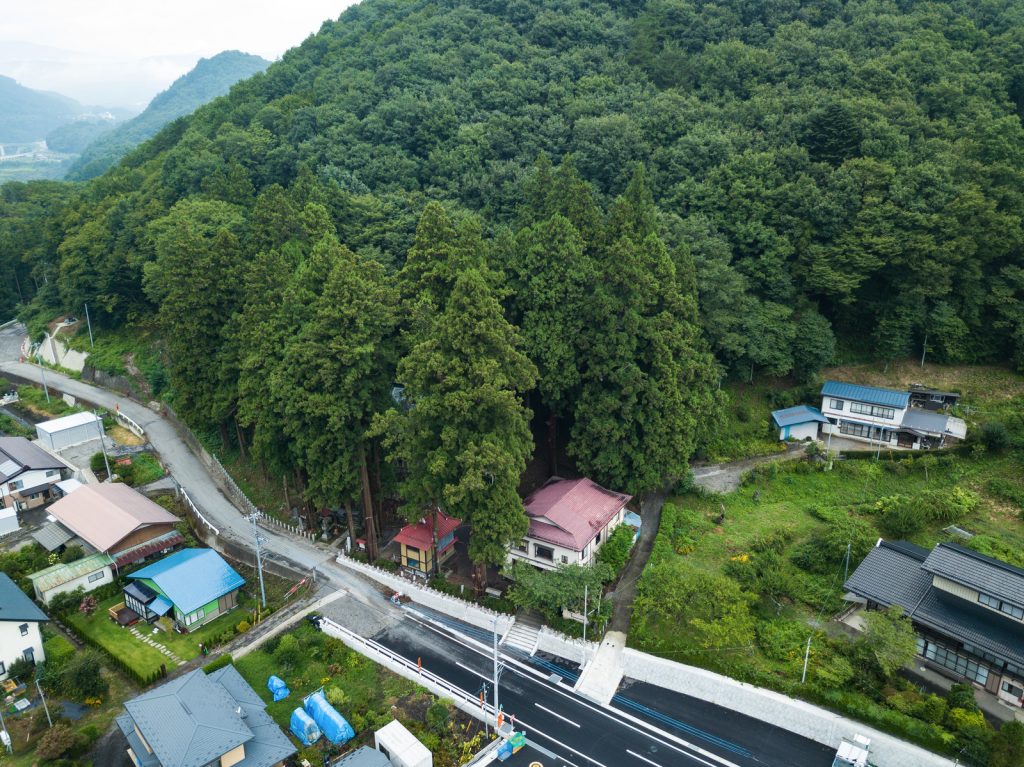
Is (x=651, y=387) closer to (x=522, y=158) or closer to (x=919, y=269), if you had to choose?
(x=919, y=269)

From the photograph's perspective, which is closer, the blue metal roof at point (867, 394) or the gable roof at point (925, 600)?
the gable roof at point (925, 600)

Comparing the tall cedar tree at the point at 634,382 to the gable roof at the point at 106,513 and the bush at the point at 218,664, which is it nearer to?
the bush at the point at 218,664

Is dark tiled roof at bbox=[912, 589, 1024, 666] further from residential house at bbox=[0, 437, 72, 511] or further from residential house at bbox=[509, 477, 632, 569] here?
residential house at bbox=[0, 437, 72, 511]

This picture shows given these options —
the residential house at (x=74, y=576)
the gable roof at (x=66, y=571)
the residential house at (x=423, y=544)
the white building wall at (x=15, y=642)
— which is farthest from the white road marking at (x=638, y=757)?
the gable roof at (x=66, y=571)

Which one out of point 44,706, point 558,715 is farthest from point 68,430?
point 558,715

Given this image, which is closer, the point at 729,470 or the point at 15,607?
the point at 15,607

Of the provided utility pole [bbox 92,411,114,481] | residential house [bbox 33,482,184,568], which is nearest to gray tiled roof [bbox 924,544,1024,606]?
residential house [bbox 33,482,184,568]

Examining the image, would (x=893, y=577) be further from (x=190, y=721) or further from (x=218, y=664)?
(x=218, y=664)

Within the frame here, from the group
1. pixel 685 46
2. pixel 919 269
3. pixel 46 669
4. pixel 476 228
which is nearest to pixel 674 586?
pixel 476 228

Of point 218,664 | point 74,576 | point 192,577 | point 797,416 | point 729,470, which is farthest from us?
point 797,416
